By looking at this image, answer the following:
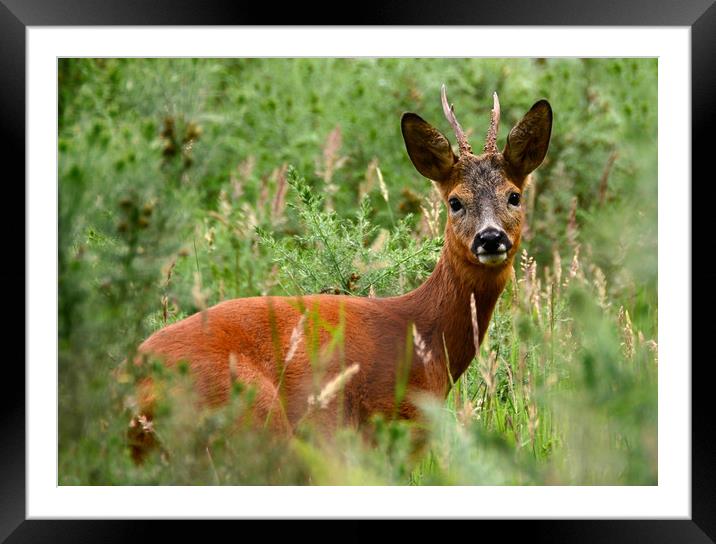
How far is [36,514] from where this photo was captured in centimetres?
438

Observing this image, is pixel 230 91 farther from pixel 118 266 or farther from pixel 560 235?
pixel 118 266

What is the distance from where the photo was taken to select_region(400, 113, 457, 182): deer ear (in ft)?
19.1

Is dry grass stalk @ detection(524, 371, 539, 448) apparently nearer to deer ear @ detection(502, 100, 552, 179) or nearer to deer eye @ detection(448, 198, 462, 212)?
deer eye @ detection(448, 198, 462, 212)

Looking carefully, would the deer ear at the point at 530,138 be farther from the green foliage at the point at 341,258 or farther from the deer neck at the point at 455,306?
the green foliage at the point at 341,258

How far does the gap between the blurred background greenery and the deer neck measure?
7.6 inches

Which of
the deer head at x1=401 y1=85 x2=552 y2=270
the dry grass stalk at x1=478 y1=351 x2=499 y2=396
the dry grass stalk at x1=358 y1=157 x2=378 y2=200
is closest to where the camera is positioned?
the dry grass stalk at x1=478 y1=351 x2=499 y2=396

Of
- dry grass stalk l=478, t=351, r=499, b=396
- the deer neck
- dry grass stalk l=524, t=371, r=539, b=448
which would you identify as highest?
the deer neck

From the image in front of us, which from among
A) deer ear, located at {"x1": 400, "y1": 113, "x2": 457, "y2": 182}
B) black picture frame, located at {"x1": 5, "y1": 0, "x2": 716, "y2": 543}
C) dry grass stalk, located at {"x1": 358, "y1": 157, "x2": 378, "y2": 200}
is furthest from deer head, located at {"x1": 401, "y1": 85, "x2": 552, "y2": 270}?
black picture frame, located at {"x1": 5, "y1": 0, "x2": 716, "y2": 543}

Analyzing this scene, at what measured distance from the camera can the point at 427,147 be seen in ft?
19.3

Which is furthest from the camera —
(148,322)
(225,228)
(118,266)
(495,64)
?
(495,64)

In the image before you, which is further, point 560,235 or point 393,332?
point 560,235
